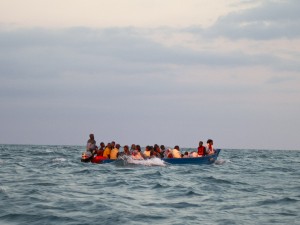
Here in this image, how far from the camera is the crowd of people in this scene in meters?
31.7

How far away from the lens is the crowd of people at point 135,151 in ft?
104

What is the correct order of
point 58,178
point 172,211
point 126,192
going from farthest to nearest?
point 58,178, point 126,192, point 172,211

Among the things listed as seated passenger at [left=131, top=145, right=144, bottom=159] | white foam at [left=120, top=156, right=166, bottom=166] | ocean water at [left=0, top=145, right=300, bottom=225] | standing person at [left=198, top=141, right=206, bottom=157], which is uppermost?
standing person at [left=198, top=141, right=206, bottom=157]

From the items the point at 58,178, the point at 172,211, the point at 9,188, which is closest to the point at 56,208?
the point at 172,211

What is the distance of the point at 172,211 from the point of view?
1323cm

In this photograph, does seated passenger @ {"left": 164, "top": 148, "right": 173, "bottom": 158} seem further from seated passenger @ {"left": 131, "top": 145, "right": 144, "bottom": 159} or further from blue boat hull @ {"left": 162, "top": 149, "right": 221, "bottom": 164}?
seated passenger @ {"left": 131, "top": 145, "right": 144, "bottom": 159}

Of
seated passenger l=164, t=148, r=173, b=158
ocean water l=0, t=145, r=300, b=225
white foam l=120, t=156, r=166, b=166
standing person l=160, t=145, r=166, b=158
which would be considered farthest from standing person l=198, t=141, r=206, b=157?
ocean water l=0, t=145, r=300, b=225

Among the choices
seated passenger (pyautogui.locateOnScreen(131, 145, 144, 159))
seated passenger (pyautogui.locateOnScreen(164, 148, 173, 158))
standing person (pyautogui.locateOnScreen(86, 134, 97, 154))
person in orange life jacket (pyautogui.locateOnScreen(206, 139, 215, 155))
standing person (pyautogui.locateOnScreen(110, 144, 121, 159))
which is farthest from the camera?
person in orange life jacket (pyautogui.locateOnScreen(206, 139, 215, 155))

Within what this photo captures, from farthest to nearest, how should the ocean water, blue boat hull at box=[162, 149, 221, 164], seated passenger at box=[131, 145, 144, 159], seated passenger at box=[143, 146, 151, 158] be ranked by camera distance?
seated passenger at box=[143, 146, 151, 158] < blue boat hull at box=[162, 149, 221, 164] < seated passenger at box=[131, 145, 144, 159] < the ocean water

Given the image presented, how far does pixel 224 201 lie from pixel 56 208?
18.1 feet

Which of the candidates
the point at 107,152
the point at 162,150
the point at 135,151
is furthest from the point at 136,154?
the point at 162,150

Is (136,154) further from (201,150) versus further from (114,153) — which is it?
(201,150)

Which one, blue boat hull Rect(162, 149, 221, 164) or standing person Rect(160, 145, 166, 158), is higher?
standing person Rect(160, 145, 166, 158)

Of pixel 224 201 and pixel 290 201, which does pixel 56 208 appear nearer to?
pixel 224 201
